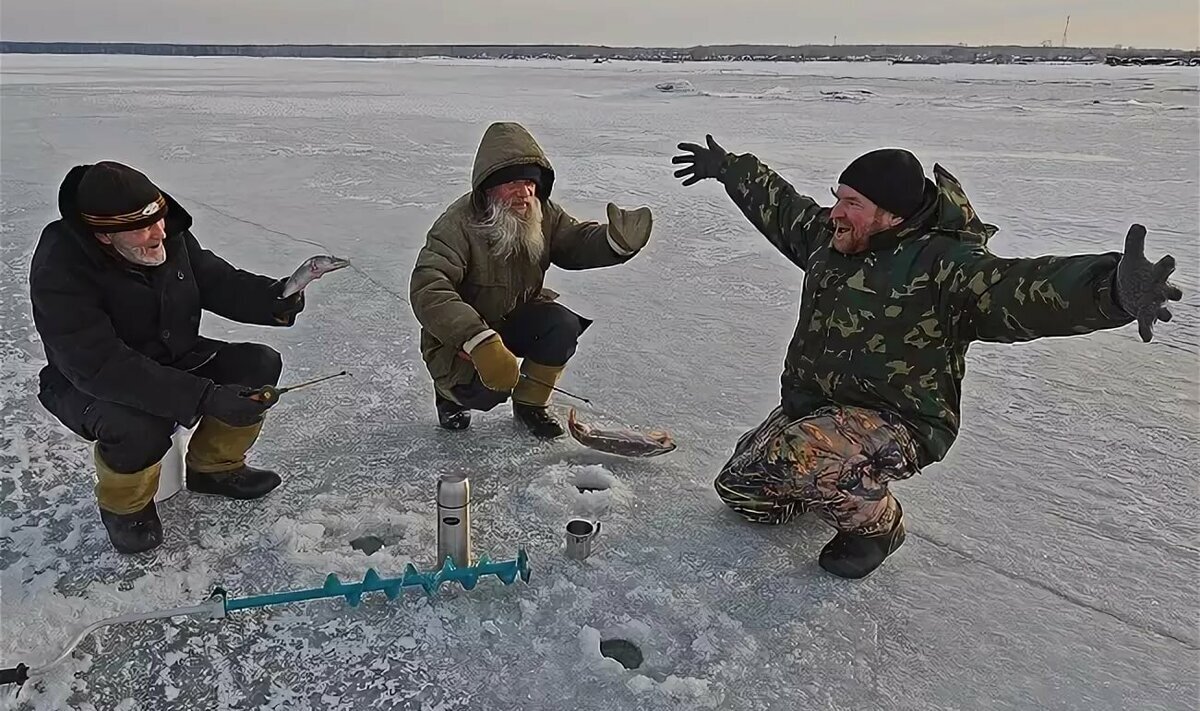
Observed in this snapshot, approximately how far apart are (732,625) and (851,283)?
0.92 m

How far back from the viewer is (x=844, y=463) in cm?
220

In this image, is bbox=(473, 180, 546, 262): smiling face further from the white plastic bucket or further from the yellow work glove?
the white plastic bucket

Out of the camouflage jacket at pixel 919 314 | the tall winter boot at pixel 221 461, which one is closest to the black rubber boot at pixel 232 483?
the tall winter boot at pixel 221 461

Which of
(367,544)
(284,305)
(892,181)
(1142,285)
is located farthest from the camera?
(284,305)

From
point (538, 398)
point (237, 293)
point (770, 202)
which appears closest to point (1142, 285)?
point (770, 202)

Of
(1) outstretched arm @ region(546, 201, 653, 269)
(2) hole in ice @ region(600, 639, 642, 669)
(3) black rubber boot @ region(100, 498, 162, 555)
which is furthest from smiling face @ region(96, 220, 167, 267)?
(2) hole in ice @ region(600, 639, 642, 669)

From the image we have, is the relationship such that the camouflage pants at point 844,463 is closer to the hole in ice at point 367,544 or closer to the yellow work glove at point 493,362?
the yellow work glove at point 493,362

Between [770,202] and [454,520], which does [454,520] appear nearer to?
[454,520]

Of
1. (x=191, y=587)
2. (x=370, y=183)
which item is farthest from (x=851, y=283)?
(x=370, y=183)

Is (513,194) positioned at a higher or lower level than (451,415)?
higher

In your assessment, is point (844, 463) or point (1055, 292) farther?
point (844, 463)

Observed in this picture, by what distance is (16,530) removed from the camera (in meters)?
2.36

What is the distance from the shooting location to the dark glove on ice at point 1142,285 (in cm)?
162

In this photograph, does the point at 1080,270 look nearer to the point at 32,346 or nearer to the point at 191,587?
the point at 191,587
